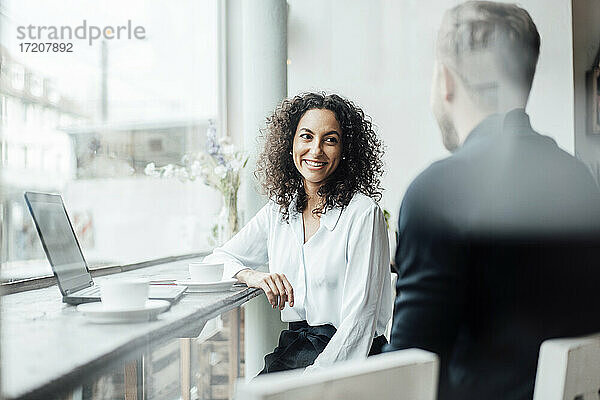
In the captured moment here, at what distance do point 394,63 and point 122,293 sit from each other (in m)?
0.47

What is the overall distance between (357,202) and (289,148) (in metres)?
0.13

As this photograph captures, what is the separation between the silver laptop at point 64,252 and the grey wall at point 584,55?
23.1 inches

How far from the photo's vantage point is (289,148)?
950 millimetres

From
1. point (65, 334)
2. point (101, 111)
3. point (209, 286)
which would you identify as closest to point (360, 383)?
point (65, 334)

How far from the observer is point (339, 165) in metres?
0.94

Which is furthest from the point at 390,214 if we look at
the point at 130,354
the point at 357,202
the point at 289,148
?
the point at 130,354

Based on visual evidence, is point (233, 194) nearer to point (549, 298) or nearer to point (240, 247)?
point (240, 247)

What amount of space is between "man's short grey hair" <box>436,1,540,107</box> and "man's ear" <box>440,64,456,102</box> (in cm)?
1

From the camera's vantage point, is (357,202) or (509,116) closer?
(509,116)

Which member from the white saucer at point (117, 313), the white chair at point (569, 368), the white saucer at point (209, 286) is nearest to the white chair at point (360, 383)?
the white chair at point (569, 368)

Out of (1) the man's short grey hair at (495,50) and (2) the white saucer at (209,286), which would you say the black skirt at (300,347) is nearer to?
(2) the white saucer at (209,286)

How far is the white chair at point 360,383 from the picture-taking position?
439mm

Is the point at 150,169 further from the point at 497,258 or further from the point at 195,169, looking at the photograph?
the point at 497,258

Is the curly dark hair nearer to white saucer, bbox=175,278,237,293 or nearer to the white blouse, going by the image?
the white blouse
